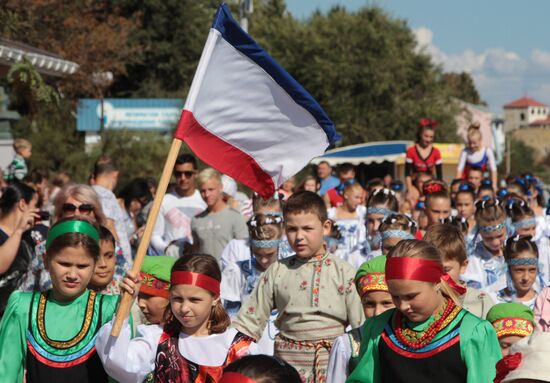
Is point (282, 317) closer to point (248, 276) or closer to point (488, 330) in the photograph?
point (248, 276)

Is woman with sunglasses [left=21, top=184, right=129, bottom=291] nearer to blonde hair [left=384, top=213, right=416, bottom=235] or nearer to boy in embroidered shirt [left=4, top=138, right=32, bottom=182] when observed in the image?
blonde hair [left=384, top=213, right=416, bottom=235]

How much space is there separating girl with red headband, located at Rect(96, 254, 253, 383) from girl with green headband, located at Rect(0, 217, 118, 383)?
261 mm

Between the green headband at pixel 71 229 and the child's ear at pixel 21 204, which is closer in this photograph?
the green headband at pixel 71 229

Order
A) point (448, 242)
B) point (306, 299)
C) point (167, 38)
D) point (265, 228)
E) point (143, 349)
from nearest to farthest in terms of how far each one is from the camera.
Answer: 1. point (143, 349)
2. point (448, 242)
3. point (306, 299)
4. point (265, 228)
5. point (167, 38)

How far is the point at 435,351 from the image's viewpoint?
14.4ft

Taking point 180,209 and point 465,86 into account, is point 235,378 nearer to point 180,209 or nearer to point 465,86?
point 180,209

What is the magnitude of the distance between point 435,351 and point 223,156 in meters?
1.81

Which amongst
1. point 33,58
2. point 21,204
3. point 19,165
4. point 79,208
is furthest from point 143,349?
point 19,165

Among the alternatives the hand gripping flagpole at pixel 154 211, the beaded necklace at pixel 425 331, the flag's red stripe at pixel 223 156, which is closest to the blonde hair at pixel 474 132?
the flag's red stripe at pixel 223 156

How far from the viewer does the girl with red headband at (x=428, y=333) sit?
435cm

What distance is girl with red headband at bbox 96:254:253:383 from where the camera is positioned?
4.90 metres

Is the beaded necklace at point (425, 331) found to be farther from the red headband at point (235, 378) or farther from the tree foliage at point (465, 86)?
the tree foliage at point (465, 86)

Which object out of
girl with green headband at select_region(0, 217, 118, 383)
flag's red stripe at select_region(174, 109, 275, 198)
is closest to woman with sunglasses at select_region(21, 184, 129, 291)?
flag's red stripe at select_region(174, 109, 275, 198)

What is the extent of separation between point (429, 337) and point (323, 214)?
2124 mm
